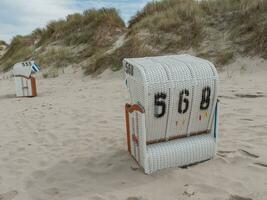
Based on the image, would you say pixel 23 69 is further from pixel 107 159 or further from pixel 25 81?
pixel 107 159

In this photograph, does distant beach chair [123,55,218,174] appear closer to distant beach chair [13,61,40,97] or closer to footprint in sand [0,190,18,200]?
footprint in sand [0,190,18,200]

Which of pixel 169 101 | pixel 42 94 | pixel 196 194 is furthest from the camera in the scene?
pixel 42 94

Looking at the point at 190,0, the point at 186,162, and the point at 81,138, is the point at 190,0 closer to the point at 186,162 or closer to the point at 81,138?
the point at 81,138

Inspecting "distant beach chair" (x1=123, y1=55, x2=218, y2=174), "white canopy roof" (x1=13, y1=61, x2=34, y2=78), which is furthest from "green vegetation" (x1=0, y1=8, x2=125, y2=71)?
"distant beach chair" (x1=123, y1=55, x2=218, y2=174)

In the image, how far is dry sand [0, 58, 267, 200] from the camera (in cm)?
398

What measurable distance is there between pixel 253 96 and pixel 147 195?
4378 millimetres

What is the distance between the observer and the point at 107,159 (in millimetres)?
4895

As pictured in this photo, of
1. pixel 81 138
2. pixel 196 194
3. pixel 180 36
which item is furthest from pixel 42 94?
pixel 196 194

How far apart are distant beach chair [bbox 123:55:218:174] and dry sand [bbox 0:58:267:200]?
0.60 feet

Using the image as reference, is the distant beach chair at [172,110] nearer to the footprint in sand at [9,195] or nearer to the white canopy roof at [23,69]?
the footprint in sand at [9,195]

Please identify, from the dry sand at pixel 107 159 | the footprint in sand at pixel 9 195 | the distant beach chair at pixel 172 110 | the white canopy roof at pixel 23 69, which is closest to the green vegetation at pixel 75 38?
the white canopy roof at pixel 23 69

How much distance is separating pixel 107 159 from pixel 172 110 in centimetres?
119

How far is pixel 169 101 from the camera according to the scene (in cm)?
408

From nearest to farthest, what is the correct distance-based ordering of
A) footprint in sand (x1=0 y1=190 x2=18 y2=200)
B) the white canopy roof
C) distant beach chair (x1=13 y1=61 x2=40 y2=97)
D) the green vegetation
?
footprint in sand (x1=0 y1=190 x2=18 y2=200) < the white canopy roof < distant beach chair (x1=13 y1=61 x2=40 y2=97) < the green vegetation
